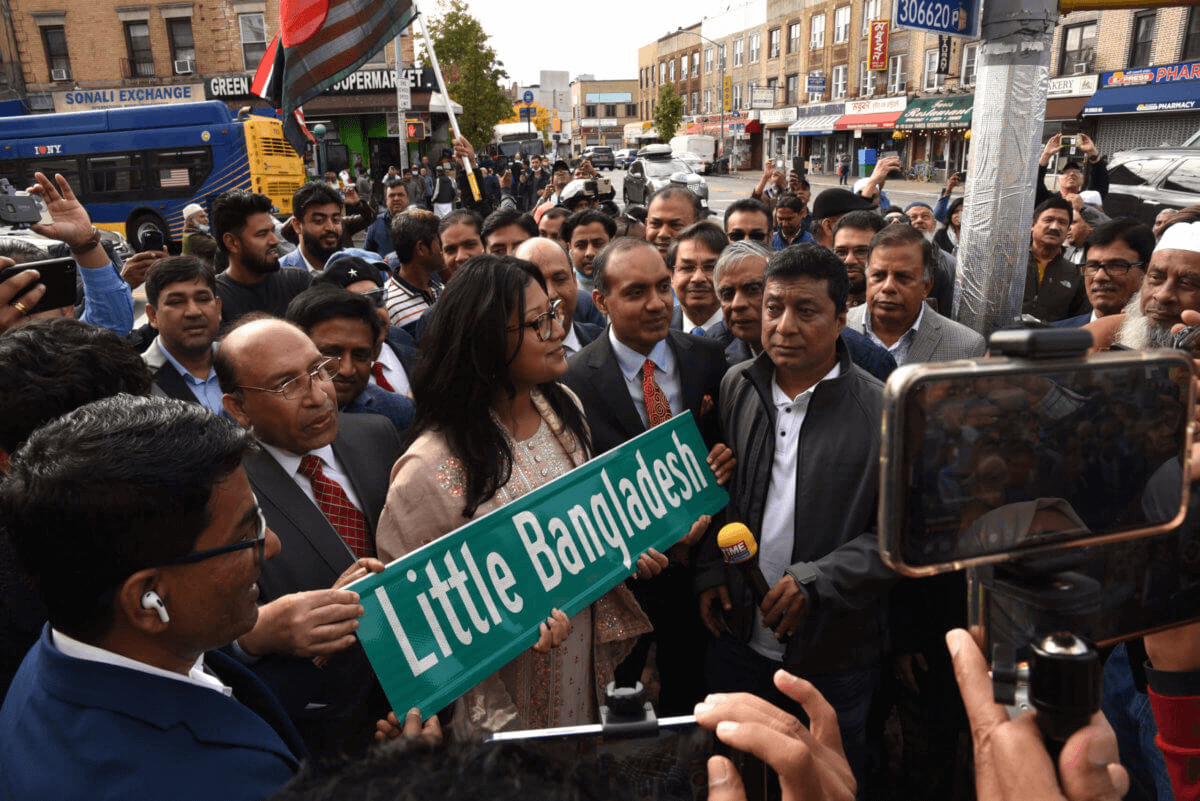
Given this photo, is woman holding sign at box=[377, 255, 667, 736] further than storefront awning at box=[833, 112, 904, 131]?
No

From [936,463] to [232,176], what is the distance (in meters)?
19.1

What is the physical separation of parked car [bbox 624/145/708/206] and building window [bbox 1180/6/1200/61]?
1499cm

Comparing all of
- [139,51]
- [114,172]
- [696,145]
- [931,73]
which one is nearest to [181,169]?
[114,172]

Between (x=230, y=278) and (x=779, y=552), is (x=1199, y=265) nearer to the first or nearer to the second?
(x=779, y=552)

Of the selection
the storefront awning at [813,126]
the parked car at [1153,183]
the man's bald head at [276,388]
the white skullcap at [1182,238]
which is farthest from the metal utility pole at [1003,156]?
the storefront awning at [813,126]

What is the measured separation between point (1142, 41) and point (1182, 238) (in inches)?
1155

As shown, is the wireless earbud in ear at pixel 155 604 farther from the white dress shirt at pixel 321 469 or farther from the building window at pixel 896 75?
the building window at pixel 896 75

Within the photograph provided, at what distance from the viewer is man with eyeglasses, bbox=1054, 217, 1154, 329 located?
394cm

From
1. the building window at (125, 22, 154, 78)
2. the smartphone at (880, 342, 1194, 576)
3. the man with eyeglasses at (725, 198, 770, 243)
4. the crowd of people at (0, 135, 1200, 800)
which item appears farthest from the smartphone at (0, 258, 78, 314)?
the building window at (125, 22, 154, 78)


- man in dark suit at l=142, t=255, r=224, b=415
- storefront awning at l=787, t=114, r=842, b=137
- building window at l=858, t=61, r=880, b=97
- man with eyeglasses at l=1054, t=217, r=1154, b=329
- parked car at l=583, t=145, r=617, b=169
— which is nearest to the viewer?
man in dark suit at l=142, t=255, r=224, b=415

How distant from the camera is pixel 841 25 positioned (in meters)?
41.4

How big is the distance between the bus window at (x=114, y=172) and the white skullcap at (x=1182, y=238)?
61.5ft

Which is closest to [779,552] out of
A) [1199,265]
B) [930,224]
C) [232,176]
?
[1199,265]

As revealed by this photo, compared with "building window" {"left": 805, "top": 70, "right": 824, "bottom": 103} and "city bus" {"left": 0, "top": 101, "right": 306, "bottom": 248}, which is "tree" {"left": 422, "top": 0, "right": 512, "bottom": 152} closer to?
"city bus" {"left": 0, "top": 101, "right": 306, "bottom": 248}
